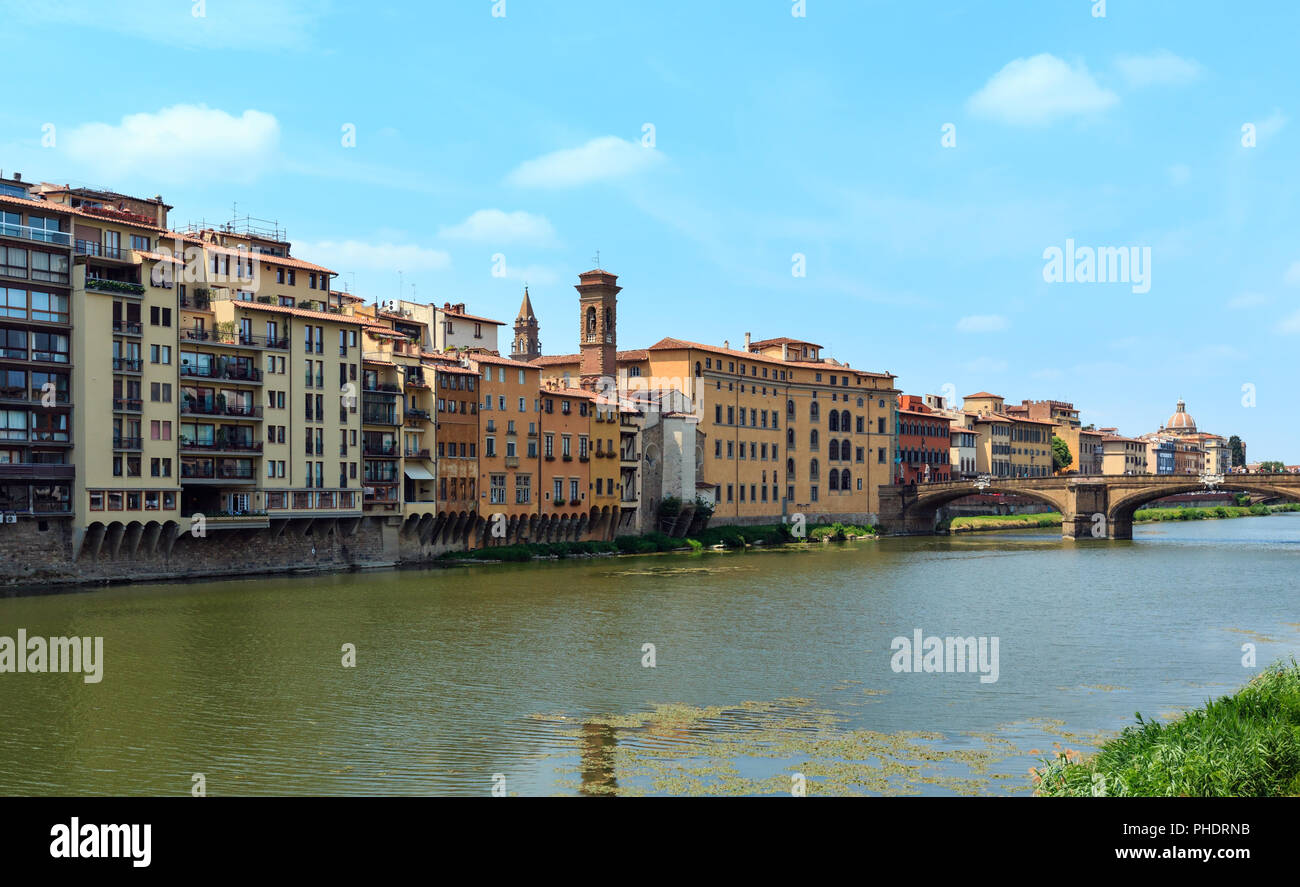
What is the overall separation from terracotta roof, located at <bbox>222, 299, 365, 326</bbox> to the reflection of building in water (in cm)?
4611

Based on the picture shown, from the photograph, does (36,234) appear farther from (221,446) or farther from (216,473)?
(216,473)

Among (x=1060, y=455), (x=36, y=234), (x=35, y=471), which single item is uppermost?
(x=36, y=234)

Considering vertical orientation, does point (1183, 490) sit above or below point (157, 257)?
below

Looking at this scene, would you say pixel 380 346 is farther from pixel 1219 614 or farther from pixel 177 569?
pixel 1219 614

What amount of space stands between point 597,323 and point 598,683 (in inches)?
2933

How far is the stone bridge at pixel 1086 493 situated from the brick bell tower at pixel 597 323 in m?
37.2

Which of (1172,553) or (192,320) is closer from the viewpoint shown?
(192,320)

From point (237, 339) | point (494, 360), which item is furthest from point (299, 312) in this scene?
point (494, 360)

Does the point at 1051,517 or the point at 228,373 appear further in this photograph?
the point at 1051,517

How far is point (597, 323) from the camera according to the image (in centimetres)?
10662

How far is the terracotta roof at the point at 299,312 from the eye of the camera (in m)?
66.9
